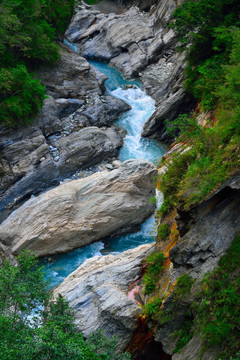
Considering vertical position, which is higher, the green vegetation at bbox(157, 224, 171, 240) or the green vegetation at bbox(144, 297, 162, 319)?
the green vegetation at bbox(157, 224, 171, 240)

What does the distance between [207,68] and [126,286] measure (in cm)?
1305

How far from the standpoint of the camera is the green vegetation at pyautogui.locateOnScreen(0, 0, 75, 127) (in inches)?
821

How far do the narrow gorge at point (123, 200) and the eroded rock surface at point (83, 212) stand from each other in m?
0.06

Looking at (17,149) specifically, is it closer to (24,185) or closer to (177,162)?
(24,185)

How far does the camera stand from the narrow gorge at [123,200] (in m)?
10.3

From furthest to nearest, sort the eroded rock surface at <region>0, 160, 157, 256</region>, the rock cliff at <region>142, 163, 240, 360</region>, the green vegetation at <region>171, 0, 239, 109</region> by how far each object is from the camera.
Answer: the green vegetation at <region>171, 0, 239, 109</region>
the eroded rock surface at <region>0, 160, 157, 256</region>
the rock cliff at <region>142, 163, 240, 360</region>

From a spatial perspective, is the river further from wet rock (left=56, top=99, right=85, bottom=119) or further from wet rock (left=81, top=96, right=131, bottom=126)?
wet rock (left=56, top=99, right=85, bottom=119)

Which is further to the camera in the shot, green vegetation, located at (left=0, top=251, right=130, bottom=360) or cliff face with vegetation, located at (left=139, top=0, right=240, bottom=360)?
cliff face with vegetation, located at (left=139, top=0, right=240, bottom=360)

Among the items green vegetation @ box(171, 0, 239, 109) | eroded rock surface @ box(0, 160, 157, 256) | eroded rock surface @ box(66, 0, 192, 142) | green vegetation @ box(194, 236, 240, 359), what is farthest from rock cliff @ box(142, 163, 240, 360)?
eroded rock surface @ box(66, 0, 192, 142)

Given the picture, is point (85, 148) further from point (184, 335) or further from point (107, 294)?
point (184, 335)

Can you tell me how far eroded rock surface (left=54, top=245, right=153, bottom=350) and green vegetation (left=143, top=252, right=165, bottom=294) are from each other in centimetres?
79

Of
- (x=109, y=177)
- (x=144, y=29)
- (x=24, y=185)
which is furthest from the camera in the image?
(x=144, y=29)

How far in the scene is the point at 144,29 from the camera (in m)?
36.6

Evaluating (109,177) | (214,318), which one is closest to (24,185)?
(109,177)
